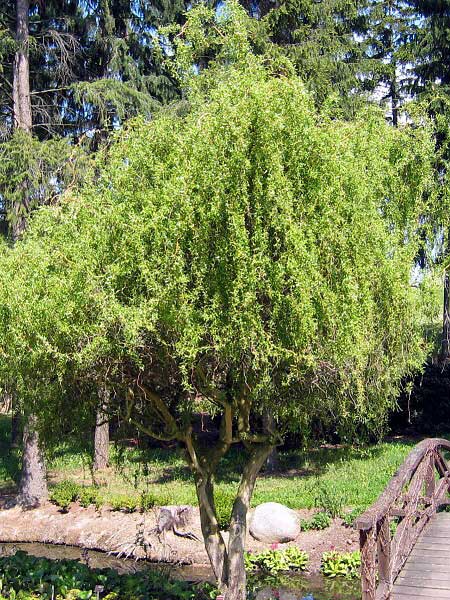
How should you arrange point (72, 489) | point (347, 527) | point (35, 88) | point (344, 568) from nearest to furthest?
point (344, 568) → point (347, 527) → point (72, 489) → point (35, 88)

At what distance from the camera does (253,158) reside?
19.6ft

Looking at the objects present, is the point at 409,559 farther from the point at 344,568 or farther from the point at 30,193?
the point at 30,193

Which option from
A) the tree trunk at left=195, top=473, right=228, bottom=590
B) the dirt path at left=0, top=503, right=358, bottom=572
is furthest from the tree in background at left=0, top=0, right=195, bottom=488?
the tree trunk at left=195, top=473, right=228, bottom=590

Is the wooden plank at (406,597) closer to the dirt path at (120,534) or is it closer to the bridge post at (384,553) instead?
the bridge post at (384,553)

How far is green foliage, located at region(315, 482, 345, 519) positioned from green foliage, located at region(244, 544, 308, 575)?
4.79 feet

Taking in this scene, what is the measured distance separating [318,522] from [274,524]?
2.91 feet

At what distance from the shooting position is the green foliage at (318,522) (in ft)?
44.2

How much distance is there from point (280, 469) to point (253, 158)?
1370 cm

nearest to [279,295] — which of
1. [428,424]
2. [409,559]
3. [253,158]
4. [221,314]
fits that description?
[221,314]

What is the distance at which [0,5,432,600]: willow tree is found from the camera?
5852 millimetres

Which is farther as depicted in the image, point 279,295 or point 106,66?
point 106,66

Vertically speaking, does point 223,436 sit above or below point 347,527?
above

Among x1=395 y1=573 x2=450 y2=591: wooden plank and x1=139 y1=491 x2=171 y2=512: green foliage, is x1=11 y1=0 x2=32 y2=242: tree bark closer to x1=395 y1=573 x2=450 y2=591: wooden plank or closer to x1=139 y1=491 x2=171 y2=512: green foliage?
x1=139 y1=491 x2=171 y2=512: green foliage

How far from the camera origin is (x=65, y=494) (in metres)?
16.0
